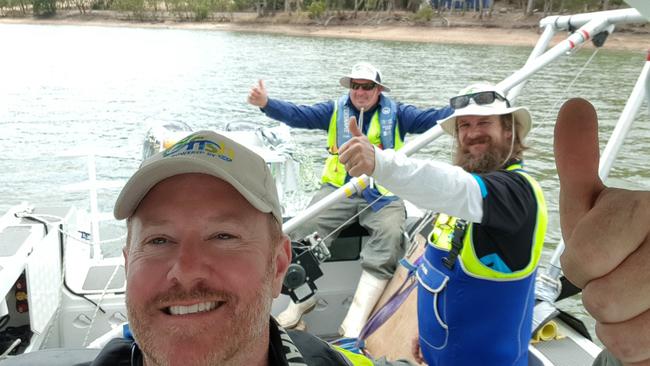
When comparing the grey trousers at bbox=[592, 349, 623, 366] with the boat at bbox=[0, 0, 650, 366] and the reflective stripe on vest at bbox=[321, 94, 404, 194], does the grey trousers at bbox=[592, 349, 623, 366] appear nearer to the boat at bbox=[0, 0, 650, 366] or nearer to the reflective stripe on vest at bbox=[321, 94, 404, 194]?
the boat at bbox=[0, 0, 650, 366]

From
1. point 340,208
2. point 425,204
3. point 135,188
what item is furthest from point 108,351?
point 340,208

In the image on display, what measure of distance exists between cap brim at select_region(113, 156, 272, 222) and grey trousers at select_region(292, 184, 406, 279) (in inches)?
84.9

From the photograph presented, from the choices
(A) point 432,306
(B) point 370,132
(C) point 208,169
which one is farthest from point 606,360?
(B) point 370,132

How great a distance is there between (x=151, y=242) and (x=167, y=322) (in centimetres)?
19

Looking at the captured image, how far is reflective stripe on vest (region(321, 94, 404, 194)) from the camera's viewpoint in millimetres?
3875

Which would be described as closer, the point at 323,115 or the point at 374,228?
the point at 374,228

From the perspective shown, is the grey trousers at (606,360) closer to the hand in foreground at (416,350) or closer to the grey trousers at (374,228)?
the hand in foreground at (416,350)

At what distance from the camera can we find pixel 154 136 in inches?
197

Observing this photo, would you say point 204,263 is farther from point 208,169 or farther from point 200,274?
point 208,169

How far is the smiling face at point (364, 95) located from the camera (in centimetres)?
394

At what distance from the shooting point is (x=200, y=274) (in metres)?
1.18

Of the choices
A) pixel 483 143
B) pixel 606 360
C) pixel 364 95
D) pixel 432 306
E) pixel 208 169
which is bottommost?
pixel 432 306

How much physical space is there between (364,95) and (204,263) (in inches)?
115

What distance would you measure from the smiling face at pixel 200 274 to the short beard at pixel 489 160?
1129mm
